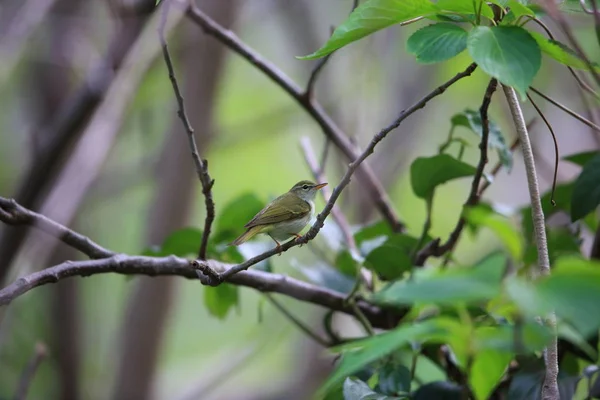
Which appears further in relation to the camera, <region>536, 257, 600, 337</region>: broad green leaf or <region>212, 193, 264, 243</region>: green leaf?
<region>212, 193, 264, 243</region>: green leaf

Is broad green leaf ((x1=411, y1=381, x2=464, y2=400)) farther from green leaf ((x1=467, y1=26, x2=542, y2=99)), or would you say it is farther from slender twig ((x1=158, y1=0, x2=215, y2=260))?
green leaf ((x1=467, y1=26, x2=542, y2=99))

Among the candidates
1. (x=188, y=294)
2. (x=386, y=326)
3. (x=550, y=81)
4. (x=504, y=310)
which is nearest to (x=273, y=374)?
(x=188, y=294)

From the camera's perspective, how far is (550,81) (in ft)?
12.9

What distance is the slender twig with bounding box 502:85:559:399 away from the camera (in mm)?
943

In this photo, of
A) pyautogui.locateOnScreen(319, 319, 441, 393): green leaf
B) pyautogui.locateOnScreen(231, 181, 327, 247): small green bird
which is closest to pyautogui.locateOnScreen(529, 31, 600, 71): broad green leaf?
pyautogui.locateOnScreen(319, 319, 441, 393): green leaf

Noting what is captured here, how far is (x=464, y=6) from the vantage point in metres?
0.98

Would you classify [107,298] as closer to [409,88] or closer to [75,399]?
[75,399]

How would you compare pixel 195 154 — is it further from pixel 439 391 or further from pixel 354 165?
pixel 439 391

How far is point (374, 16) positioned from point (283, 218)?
844mm

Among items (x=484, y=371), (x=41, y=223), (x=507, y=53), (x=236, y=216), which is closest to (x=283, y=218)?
(x=236, y=216)

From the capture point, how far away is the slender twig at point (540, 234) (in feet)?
3.10

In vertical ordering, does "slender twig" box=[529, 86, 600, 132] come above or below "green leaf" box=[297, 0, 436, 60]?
below

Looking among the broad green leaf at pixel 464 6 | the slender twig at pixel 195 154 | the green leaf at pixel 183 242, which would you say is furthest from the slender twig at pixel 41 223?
the broad green leaf at pixel 464 6

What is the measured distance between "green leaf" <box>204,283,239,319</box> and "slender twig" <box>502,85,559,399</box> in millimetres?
771
